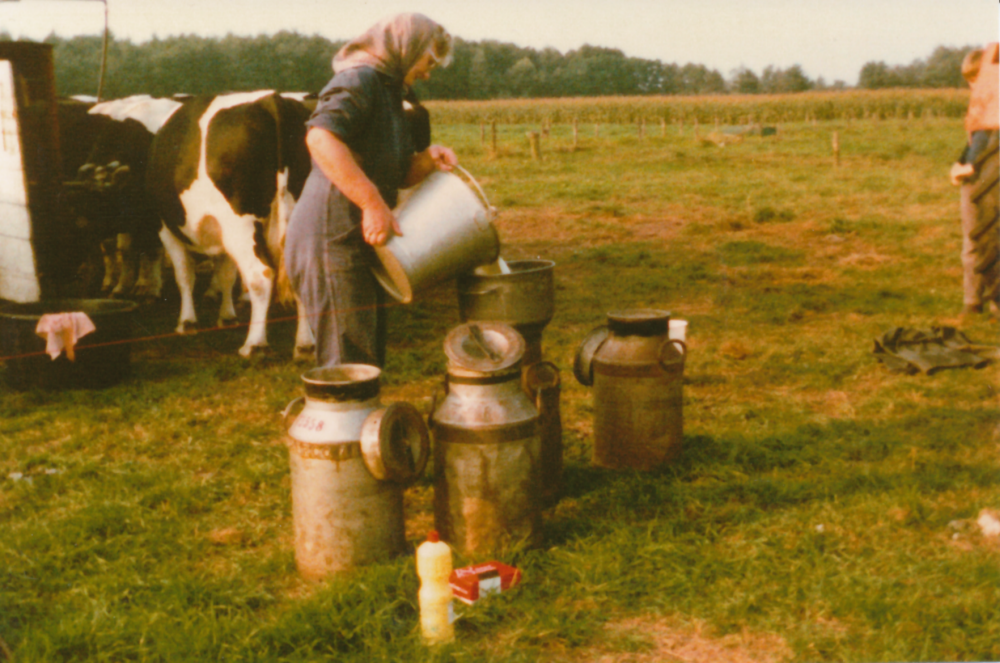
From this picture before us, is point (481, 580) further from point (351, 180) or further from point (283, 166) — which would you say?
point (283, 166)

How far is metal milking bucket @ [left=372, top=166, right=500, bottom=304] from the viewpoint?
129 inches

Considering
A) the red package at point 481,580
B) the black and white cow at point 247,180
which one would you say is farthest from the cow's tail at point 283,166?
the red package at point 481,580

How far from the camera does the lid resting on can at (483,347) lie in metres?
3.25

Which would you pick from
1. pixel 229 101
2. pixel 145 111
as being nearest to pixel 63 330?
pixel 229 101

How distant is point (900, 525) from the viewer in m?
3.55

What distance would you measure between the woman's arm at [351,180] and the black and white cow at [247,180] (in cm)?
317

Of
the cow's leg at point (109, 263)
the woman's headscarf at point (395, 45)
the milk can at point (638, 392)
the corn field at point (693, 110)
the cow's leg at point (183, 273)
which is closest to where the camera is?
the woman's headscarf at point (395, 45)

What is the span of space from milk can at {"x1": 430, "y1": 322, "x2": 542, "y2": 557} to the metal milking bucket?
26 centimetres

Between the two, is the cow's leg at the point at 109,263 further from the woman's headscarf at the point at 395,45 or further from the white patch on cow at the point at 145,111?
the woman's headscarf at the point at 395,45

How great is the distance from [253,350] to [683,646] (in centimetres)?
451

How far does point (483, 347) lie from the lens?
336 centimetres

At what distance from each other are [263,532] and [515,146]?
22.7 meters

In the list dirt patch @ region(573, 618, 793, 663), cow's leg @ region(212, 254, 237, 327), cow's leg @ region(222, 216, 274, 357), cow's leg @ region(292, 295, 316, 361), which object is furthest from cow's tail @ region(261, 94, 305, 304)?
dirt patch @ region(573, 618, 793, 663)

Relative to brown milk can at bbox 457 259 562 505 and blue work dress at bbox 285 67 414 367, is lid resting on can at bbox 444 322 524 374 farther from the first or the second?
blue work dress at bbox 285 67 414 367
